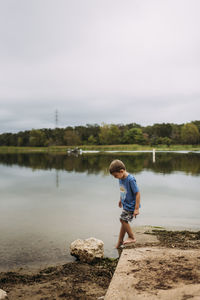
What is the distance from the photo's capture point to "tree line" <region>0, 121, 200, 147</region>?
114 metres

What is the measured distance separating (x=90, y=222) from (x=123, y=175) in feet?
10.2

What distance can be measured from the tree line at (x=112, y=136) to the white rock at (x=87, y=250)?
104681 millimetres

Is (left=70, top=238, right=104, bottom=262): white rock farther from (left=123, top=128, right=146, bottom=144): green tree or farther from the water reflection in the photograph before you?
(left=123, top=128, right=146, bottom=144): green tree

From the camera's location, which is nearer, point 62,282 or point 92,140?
point 62,282

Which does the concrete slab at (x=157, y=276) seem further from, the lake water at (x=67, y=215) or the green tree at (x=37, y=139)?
the green tree at (x=37, y=139)

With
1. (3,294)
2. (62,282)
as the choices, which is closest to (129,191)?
(62,282)

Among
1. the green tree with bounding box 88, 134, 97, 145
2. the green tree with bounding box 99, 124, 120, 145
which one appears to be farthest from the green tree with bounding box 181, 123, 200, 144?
the green tree with bounding box 88, 134, 97, 145

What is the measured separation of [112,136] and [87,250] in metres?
118

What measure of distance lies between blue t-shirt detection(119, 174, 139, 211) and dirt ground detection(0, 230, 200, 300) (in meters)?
1.05

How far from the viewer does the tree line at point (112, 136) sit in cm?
11357

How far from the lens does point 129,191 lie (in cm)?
555

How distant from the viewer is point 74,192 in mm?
13289

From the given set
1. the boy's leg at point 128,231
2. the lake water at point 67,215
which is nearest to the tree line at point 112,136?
the lake water at point 67,215

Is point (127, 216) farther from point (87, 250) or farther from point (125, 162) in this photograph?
point (125, 162)
